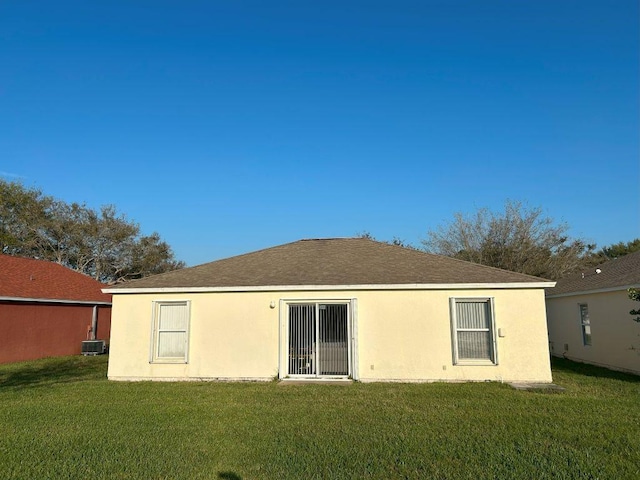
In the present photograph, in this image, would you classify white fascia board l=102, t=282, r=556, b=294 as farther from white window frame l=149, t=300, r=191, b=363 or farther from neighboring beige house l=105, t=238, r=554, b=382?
white window frame l=149, t=300, r=191, b=363

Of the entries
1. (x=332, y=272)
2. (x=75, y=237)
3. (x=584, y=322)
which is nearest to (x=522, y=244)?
(x=584, y=322)

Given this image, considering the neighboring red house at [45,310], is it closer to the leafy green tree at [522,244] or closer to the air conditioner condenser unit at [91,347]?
the air conditioner condenser unit at [91,347]

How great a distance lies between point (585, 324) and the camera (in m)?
14.8

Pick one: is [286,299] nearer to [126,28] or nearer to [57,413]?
[57,413]

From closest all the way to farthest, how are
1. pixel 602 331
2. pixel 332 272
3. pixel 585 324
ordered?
pixel 332 272 → pixel 602 331 → pixel 585 324

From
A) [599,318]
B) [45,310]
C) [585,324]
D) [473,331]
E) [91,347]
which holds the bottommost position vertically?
[91,347]

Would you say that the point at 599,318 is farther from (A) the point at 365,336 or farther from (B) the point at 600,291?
(A) the point at 365,336

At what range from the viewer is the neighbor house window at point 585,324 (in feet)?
47.6

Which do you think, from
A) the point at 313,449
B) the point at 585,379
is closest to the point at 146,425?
the point at 313,449

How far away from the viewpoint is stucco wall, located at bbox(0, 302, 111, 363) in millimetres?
15820

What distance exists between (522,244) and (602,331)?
41.5 ft

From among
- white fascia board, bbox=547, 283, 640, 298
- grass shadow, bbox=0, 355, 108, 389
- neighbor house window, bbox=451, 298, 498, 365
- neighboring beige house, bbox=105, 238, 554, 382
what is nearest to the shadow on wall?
neighboring beige house, bbox=105, 238, 554, 382

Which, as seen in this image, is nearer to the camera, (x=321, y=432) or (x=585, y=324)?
(x=321, y=432)

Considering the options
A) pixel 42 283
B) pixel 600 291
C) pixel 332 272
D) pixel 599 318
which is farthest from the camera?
pixel 42 283
